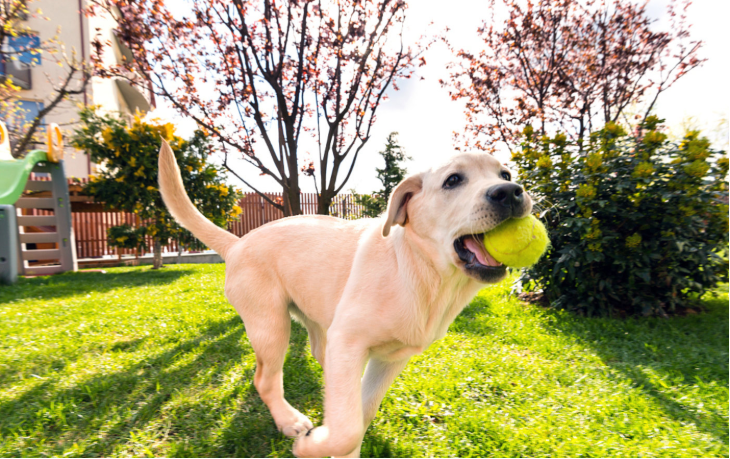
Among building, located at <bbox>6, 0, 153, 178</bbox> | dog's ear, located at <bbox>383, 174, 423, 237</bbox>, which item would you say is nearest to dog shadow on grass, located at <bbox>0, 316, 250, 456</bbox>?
dog's ear, located at <bbox>383, 174, 423, 237</bbox>

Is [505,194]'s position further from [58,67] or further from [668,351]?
[58,67]

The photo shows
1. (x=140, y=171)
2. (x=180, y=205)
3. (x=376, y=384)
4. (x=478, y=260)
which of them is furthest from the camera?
(x=140, y=171)

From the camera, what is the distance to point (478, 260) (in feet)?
5.73

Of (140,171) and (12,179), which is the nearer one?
(12,179)

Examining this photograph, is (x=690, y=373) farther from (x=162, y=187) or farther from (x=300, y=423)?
(x=162, y=187)

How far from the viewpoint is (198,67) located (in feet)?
24.5

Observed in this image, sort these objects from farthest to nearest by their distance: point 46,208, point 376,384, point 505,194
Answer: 1. point 46,208
2. point 376,384
3. point 505,194

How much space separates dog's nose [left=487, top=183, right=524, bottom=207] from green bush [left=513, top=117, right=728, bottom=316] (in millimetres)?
3188

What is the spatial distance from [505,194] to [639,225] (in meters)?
3.87

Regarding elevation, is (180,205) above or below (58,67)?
below

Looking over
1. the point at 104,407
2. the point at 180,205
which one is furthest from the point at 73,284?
the point at 180,205

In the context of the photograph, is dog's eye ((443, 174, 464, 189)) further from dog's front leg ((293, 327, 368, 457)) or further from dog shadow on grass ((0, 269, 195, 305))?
dog shadow on grass ((0, 269, 195, 305))

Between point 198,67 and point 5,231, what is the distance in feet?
15.6

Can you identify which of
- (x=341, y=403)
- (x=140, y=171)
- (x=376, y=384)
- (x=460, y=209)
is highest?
(x=140, y=171)
